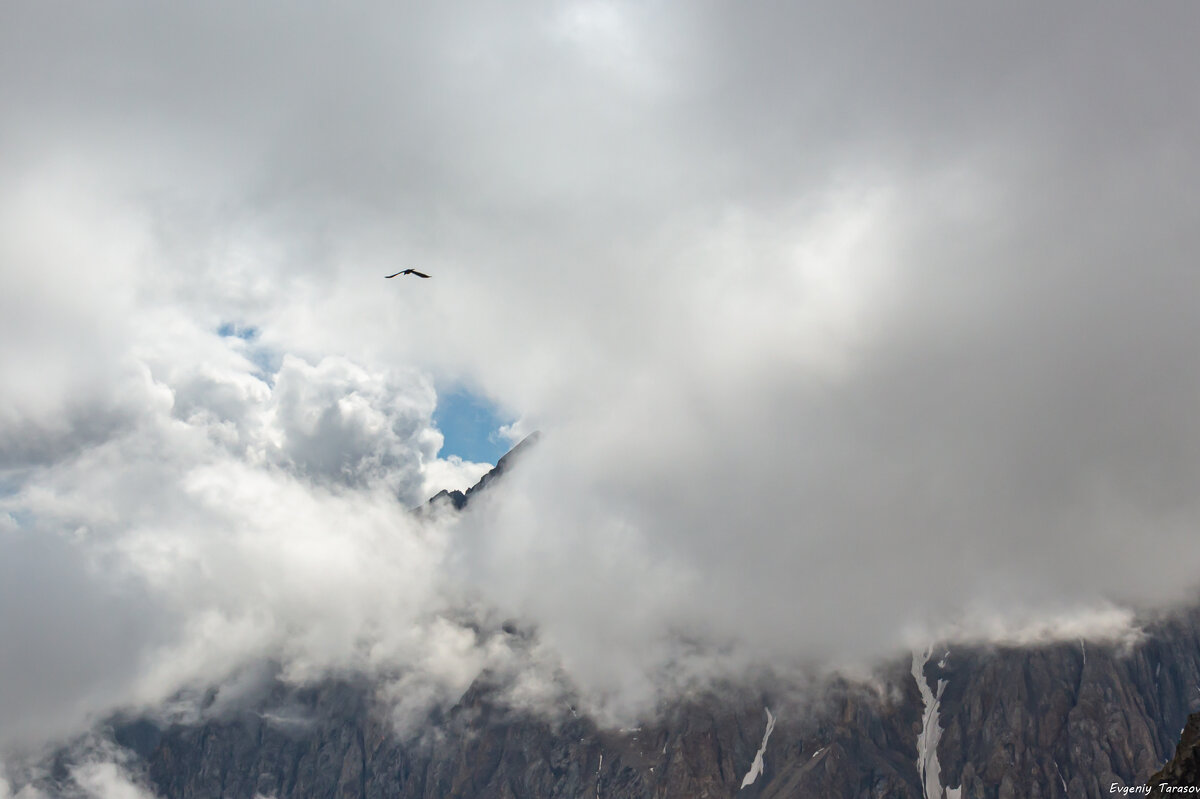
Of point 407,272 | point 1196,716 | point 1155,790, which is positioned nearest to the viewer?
point 407,272

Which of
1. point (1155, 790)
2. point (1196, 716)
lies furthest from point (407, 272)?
point (1196, 716)

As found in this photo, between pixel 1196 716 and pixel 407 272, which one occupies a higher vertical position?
pixel 407 272

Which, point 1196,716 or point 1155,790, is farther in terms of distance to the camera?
point 1196,716

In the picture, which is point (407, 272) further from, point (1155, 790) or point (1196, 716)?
point (1196, 716)

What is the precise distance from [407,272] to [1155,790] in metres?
163

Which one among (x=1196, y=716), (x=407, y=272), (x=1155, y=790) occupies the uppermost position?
(x=407, y=272)

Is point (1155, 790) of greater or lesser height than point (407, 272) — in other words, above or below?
below

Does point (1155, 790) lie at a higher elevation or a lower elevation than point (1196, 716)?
lower

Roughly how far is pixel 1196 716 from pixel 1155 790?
75.0 feet

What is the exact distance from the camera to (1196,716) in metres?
179

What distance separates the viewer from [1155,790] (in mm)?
166125

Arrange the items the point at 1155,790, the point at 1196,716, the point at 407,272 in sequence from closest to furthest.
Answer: the point at 407,272 → the point at 1155,790 → the point at 1196,716

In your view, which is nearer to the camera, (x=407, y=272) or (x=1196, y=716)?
(x=407, y=272)

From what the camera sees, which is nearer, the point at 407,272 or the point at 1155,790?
the point at 407,272
